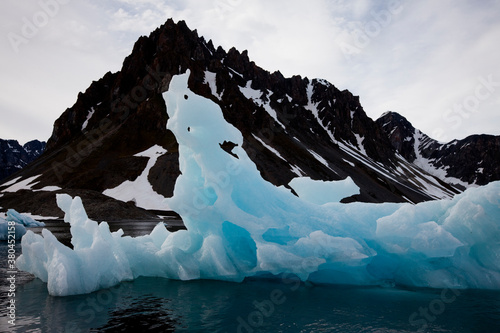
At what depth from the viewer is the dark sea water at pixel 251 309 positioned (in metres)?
9.69

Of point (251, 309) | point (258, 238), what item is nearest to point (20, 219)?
point (258, 238)

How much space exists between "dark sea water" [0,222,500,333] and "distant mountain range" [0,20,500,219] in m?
57.1

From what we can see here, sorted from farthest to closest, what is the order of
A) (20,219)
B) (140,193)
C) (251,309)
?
(140,193), (20,219), (251,309)

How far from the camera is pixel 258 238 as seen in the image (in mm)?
14266

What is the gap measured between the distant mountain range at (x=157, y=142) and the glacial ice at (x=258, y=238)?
2149 inches

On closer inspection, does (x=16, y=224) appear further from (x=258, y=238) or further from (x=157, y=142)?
(x=157, y=142)

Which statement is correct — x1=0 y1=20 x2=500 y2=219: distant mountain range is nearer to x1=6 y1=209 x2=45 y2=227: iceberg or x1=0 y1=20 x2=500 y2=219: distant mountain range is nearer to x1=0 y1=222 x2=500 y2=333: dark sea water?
x1=6 y1=209 x2=45 y2=227: iceberg

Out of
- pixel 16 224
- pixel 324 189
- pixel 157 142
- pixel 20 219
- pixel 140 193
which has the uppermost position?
pixel 157 142

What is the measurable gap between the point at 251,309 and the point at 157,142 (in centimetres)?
10803

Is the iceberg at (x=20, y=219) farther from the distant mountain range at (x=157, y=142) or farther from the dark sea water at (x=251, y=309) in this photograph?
the dark sea water at (x=251, y=309)

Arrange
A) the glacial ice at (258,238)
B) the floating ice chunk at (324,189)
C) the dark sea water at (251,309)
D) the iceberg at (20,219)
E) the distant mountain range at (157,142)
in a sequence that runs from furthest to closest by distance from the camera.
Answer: the distant mountain range at (157,142) → the iceberg at (20,219) → the floating ice chunk at (324,189) → the glacial ice at (258,238) → the dark sea water at (251,309)

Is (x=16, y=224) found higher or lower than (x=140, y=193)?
lower

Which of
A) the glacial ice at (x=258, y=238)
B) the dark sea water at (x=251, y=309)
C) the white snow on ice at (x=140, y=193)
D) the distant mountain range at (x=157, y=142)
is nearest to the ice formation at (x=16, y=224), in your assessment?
the glacial ice at (x=258, y=238)

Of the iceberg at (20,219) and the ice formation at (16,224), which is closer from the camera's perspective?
the ice formation at (16,224)
